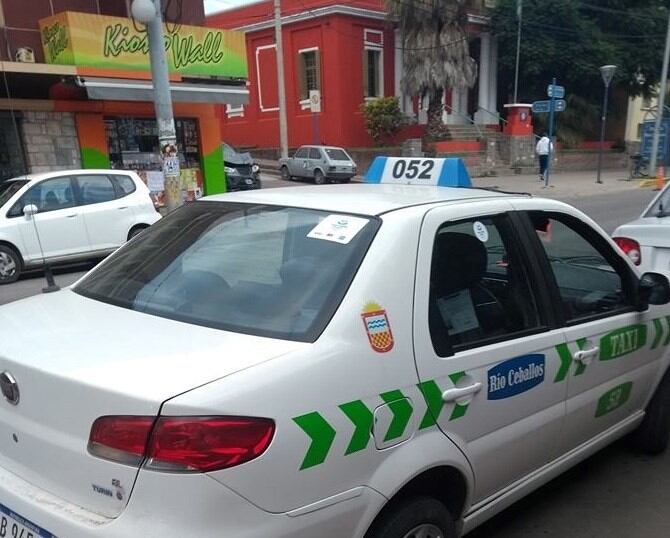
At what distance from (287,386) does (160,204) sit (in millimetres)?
14696

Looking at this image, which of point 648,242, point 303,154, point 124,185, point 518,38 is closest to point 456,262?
point 648,242

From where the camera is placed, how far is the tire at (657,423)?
144 inches

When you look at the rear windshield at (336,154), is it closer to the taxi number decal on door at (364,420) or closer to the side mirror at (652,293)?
the side mirror at (652,293)

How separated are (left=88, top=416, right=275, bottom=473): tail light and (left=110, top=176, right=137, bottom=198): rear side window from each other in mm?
9371

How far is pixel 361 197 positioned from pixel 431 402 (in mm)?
969

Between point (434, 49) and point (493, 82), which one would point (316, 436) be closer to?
point (434, 49)

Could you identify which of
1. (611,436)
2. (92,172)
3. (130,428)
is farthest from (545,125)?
(130,428)

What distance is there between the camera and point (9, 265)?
9289 mm

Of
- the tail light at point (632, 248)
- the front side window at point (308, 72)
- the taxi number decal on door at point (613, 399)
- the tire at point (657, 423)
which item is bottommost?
the tire at point (657, 423)

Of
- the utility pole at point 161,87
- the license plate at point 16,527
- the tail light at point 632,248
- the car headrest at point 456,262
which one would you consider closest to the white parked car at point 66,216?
the utility pole at point 161,87

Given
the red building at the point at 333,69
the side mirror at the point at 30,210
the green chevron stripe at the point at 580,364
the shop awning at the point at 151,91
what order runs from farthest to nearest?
the red building at the point at 333,69
the shop awning at the point at 151,91
the side mirror at the point at 30,210
the green chevron stripe at the point at 580,364

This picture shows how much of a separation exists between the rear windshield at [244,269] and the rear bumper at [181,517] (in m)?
0.53

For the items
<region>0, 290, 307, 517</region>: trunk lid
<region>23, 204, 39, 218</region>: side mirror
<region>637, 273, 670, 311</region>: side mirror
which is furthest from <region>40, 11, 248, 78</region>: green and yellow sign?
<region>0, 290, 307, 517</region>: trunk lid

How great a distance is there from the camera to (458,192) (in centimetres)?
297
